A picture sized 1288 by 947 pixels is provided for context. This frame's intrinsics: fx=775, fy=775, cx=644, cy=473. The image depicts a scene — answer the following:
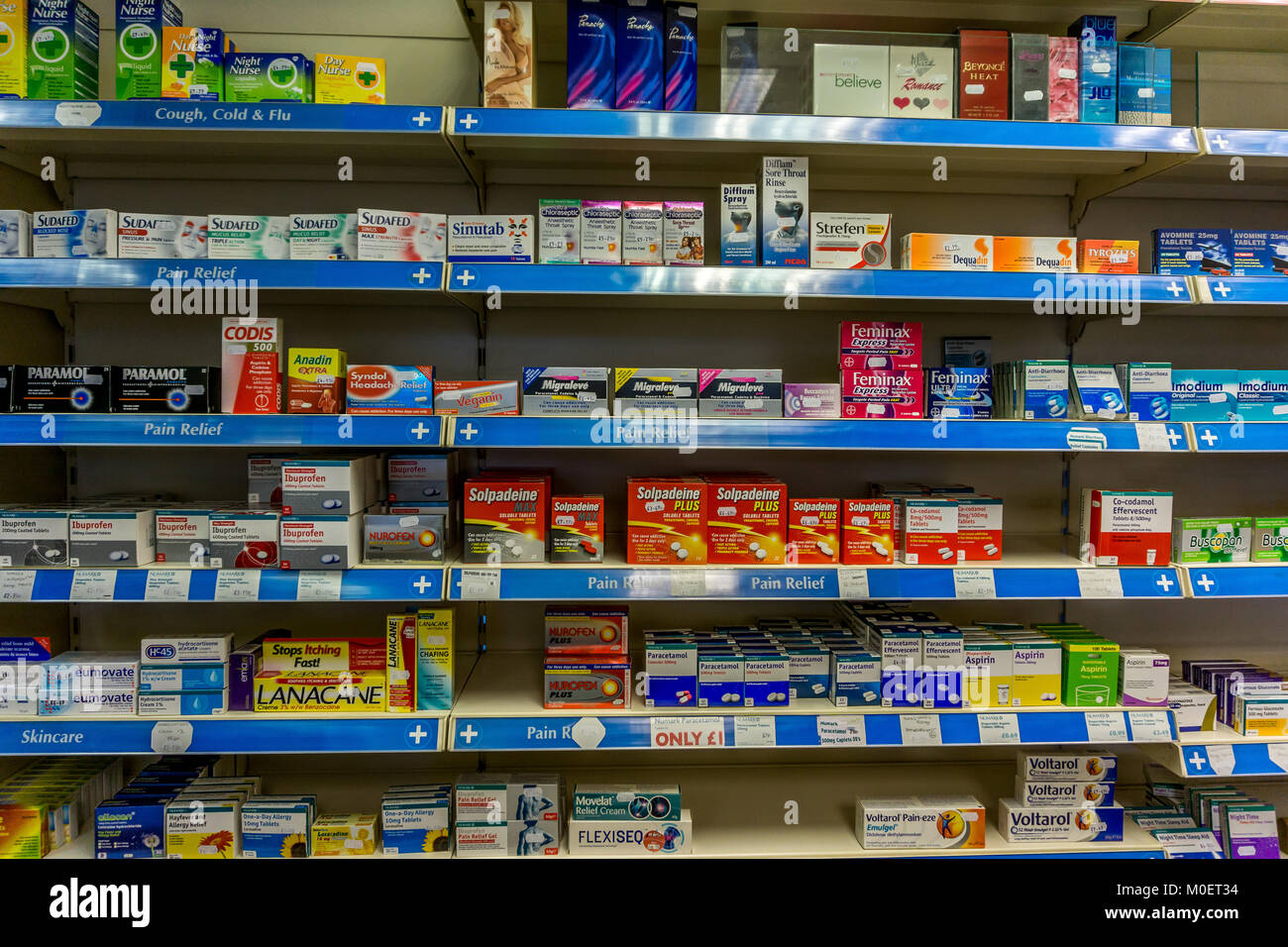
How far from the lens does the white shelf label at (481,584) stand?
2.29 metres

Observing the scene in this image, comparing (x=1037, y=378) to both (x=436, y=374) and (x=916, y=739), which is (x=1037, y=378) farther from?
(x=436, y=374)

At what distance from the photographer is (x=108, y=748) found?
2268mm

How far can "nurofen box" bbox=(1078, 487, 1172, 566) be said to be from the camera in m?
2.47

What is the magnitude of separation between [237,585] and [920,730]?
2.11 m

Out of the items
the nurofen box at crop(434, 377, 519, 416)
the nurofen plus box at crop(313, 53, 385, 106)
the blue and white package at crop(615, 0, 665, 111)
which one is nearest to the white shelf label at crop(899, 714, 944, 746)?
the nurofen box at crop(434, 377, 519, 416)

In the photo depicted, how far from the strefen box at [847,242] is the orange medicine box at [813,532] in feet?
2.43

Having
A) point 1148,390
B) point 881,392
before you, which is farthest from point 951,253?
point 1148,390

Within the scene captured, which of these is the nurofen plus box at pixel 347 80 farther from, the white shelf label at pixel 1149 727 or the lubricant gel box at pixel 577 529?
the white shelf label at pixel 1149 727

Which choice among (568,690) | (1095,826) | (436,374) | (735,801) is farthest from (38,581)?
(1095,826)

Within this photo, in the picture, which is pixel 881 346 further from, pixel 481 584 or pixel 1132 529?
pixel 481 584

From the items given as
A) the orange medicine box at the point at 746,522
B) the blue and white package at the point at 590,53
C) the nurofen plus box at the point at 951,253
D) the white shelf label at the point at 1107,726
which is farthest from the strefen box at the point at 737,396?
the white shelf label at the point at 1107,726

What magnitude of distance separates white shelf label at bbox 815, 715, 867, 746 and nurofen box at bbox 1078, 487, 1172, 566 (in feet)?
3.07

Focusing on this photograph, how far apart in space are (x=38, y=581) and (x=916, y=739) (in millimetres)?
2671

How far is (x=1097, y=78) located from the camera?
239 cm
